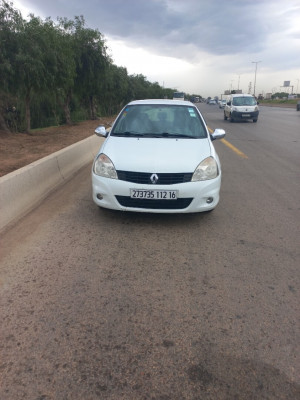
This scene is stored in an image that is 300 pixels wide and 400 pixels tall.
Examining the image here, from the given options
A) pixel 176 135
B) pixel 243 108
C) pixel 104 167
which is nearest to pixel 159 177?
pixel 104 167

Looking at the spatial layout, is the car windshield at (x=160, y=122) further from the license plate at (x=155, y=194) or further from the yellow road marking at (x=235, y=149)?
the yellow road marking at (x=235, y=149)

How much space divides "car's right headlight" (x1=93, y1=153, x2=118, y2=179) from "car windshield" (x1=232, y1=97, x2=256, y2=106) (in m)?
20.3

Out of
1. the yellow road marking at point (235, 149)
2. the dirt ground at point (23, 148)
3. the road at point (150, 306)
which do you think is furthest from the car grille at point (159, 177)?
the yellow road marking at point (235, 149)

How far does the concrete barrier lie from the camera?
14.6 ft

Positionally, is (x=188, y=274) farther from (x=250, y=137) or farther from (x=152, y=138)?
(x=250, y=137)

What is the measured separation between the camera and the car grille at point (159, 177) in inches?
159

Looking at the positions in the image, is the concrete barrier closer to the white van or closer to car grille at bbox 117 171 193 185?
car grille at bbox 117 171 193 185

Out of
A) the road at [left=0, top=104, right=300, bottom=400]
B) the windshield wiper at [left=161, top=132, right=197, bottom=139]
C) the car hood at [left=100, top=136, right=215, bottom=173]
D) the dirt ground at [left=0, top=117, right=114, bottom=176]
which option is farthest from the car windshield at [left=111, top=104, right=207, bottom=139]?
the dirt ground at [left=0, top=117, right=114, bottom=176]

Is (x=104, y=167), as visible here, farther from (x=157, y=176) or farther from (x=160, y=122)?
(x=160, y=122)

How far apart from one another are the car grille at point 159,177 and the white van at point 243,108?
64.3ft

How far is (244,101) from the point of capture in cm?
2255

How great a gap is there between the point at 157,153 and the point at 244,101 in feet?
66.5

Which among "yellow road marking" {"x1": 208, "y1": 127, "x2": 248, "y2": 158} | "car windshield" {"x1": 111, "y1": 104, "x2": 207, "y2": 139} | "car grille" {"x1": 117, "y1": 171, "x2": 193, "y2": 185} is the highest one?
"car windshield" {"x1": 111, "y1": 104, "x2": 207, "y2": 139}

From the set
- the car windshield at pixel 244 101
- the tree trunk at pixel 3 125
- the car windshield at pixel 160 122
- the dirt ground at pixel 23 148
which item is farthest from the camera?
the car windshield at pixel 244 101
